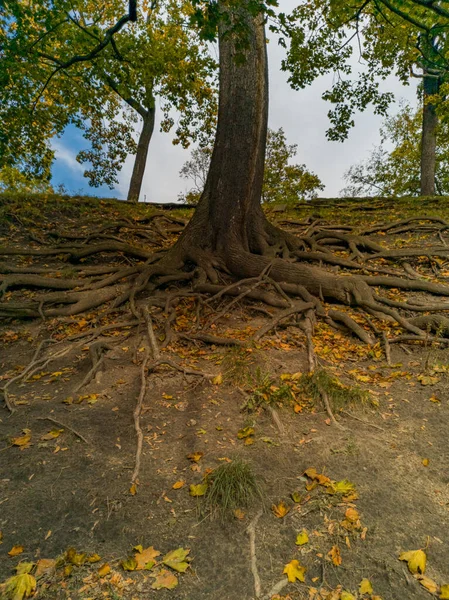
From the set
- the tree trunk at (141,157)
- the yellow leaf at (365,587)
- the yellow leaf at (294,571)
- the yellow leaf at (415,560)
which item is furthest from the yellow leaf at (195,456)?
the tree trunk at (141,157)

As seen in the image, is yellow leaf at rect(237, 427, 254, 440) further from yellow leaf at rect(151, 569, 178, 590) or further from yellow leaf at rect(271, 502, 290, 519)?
yellow leaf at rect(151, 569, 178, 590)

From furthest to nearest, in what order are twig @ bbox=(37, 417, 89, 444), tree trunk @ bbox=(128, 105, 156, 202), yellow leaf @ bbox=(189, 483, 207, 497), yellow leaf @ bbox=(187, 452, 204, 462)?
tree trunk @ bbox=(128, 105, 156, 202)
twig @ bbox=(37, 417, 89, 444)
yellow leaf @ bbox=(187, 452, 204, 462)
yellow leaf @ bbox=(189, 483, 207, 497)

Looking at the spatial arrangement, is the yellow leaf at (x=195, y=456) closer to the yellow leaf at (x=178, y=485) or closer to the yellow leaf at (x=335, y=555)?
the yellow leaf at (x=178, y=485)

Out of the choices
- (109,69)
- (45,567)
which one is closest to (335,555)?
(45,567)

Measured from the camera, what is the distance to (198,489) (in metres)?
2.64

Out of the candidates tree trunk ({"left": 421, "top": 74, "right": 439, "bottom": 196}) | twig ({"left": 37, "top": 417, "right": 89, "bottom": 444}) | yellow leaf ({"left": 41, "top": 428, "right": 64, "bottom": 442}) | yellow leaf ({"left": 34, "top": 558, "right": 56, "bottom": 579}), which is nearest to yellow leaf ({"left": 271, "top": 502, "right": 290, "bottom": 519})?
yellow leaf ({"left": 34, "top": 558, "right": 56, "bottom": 579})

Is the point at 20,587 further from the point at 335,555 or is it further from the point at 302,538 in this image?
the point at 335,555

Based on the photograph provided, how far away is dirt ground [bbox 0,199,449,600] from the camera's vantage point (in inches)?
81.3

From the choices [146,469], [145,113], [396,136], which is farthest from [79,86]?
[396,136]

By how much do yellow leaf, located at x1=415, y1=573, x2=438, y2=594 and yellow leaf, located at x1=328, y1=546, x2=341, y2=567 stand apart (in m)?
0.39

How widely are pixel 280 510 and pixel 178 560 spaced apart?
706 millimetres

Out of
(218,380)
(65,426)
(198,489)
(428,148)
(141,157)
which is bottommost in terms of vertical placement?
(198,489)

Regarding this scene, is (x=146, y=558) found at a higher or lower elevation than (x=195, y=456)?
lower

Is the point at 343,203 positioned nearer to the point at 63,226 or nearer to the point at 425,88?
the point at 425,88
